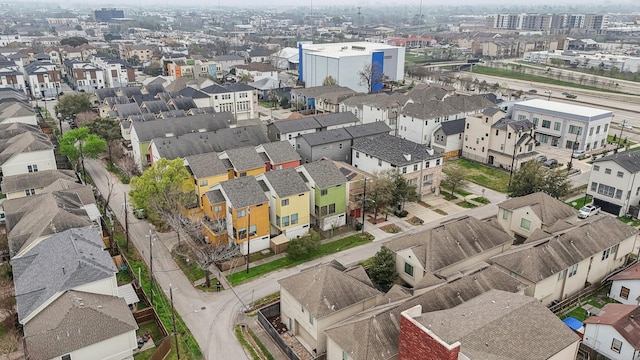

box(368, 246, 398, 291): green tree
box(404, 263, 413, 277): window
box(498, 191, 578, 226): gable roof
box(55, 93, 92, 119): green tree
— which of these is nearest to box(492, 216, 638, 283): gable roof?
box(498, 191, 578, 226): gable roof

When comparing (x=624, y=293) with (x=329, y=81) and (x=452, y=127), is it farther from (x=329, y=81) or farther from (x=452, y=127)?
(x=329, y=81)

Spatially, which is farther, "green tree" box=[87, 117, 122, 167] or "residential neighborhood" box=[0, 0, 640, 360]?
"green tree" box=[87, 117, 122, 167]

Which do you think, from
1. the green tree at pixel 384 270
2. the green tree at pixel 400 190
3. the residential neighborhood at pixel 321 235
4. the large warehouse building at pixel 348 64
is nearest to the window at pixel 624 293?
the residential neighborhood at pixel 321 235

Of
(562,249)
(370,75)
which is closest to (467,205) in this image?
(562,249)

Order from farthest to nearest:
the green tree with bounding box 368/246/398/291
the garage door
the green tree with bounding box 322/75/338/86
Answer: the green tree with bounding box 322/75/338/86, the garage door, the green tree with bounding box 368/246/398/291

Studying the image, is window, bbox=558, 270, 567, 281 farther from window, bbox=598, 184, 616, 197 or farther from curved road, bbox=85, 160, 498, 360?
window, bbox=598, 184, 616, 197

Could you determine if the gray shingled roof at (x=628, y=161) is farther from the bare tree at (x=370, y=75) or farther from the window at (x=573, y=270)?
the bare tree at (x=370, y=75)
